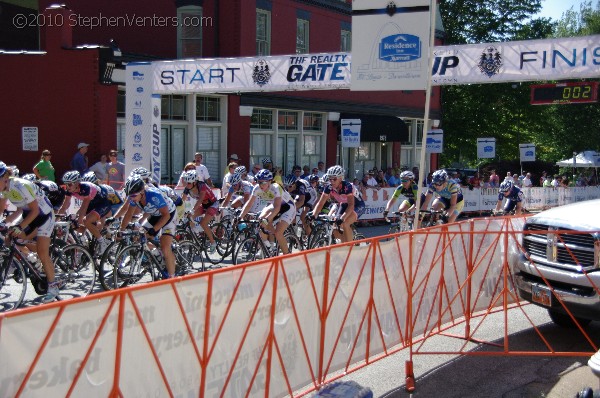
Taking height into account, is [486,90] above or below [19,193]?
above

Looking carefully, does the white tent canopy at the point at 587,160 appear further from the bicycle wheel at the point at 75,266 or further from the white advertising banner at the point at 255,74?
the bicycle wheel at the point at 75,266

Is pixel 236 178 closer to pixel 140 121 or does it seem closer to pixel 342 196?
pixel 342 196

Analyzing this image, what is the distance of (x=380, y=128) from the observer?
3419 cm

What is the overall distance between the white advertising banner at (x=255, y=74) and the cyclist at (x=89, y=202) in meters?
7.31

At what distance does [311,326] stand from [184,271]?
5.75 meters

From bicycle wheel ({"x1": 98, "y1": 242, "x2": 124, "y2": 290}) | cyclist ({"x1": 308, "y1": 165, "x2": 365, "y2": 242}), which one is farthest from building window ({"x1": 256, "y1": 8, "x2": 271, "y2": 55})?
bicycle wheel ({"x1": 98, "y1": 242, "x2": 124, "y2": 290})

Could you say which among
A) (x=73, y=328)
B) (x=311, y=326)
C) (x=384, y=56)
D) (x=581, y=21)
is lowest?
(x=311, y=326)

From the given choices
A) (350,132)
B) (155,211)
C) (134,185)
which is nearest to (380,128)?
(350,132)

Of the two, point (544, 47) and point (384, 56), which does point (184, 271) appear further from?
point (544, 47)

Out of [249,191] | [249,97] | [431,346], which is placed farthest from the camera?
[249,97]

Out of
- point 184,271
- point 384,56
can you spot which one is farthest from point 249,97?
point 384,56

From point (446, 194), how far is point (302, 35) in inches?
664

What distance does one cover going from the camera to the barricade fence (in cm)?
404

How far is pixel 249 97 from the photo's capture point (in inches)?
1062
